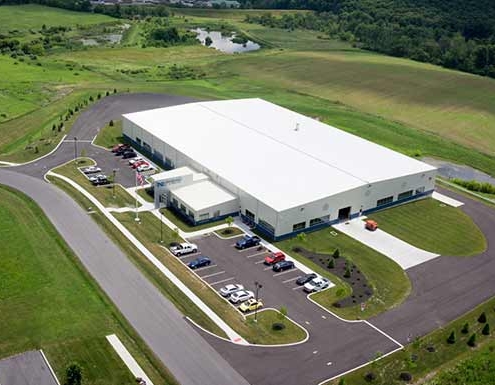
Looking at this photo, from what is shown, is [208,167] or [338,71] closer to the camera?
[208,167]

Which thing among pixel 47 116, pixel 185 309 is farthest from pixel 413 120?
pixel 185 309

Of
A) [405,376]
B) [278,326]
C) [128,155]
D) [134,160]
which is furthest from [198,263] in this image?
[128,155]

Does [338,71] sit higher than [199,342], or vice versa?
[338,71]

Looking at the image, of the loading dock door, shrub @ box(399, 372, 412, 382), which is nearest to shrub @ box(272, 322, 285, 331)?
shrub @ box(399, 372, 412, 382)

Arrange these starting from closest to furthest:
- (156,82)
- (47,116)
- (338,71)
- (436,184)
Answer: (436,184), (47,116), (156,82), (338,71)

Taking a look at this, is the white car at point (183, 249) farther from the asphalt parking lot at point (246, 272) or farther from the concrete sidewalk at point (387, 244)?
the concrete sidewalk at point (387, 244)

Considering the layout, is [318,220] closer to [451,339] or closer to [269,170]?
[269,170]

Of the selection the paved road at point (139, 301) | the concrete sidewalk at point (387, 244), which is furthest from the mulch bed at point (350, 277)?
the paved road at point (139, 301)

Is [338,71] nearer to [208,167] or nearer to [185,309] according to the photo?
[208,167]
